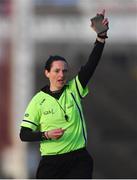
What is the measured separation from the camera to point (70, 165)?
25.9 ft

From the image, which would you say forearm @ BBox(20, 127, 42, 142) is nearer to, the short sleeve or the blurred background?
the short sleeve

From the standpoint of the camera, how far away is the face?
7816 millimetres

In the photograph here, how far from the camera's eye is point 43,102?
7.93 m

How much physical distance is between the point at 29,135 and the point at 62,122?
0.30 meters

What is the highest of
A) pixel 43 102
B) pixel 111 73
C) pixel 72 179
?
pixel 111 73

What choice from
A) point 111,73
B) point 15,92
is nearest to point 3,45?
point 15,92

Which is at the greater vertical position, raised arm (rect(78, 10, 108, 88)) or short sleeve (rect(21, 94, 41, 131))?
raised arm (rect(78, 10, 108, 88))

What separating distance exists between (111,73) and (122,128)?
2.26 meters

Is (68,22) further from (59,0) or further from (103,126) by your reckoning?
(103,126)

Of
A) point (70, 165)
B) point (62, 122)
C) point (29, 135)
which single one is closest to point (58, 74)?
point (62, 122)

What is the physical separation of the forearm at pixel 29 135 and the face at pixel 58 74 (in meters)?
0.42

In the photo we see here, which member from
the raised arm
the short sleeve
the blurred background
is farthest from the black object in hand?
the blurred background

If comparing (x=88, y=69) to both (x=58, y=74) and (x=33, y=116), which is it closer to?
(x=58, y=74)

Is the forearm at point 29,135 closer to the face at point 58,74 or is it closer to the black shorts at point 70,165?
the black shorts at point 70,165
